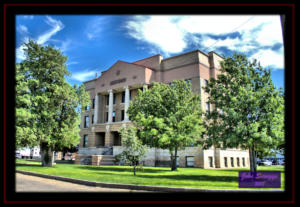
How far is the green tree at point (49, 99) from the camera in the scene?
72.3 ft

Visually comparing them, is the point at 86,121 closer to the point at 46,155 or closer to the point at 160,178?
the point at 46,155

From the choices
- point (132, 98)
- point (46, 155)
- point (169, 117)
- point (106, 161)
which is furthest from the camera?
point (132, 98)

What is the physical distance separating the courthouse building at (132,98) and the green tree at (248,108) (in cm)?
1527

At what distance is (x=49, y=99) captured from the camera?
23281 millimetres

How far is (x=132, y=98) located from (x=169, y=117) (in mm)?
22520

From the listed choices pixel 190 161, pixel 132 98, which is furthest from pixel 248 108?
pixel 132 98

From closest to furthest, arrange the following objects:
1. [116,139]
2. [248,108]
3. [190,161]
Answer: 1. [248,108]
2. [190,161]
3. [116,139]

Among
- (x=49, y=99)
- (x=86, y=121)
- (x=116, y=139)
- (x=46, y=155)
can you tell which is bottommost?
(x=116, y=139)

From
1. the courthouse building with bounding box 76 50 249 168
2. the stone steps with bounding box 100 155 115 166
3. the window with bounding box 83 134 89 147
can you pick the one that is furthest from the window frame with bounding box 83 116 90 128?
the stone steps with bounding box 100 155 115 166

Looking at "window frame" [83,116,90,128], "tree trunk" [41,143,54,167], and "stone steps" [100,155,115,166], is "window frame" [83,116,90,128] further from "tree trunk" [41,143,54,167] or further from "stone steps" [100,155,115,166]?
"tree trunk" [41,143,54,167]

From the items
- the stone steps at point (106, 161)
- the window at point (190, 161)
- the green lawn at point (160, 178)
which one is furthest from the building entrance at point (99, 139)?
the green lawn at point (160, 178)

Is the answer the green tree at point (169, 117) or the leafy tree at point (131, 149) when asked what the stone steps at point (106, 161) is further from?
the leafy tree at point (131, 149)

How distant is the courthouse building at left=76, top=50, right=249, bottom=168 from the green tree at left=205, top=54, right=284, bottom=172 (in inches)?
601
